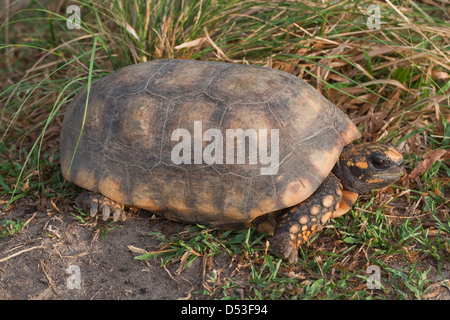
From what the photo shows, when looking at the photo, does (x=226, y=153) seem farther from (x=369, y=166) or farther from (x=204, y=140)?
(x=369, y=166)

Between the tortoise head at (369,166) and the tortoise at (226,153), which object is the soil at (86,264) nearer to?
the tortoise at (226,153)

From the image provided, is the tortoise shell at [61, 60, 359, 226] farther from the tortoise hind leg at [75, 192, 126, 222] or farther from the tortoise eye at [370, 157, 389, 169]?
the tortoise eye at [370, 157, 389, 169]

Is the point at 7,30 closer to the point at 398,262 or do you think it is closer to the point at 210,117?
the point at 210,117

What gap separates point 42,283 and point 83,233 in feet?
1.54

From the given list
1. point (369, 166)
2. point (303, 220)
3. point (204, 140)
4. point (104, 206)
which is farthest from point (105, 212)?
point (369, 166)

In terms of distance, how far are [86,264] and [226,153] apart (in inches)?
46.4

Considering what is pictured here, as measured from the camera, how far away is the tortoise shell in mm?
2766

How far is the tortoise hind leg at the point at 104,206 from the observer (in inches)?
121

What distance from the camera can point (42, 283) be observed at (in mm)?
2680

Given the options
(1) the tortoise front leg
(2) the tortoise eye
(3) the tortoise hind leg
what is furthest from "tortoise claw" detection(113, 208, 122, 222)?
(2) the tortoise eye

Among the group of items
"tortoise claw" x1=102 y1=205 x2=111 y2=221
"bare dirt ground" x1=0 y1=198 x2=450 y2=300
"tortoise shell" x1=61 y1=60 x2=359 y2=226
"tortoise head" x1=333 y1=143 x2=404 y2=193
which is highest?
"tortoise shell" x1=61 y1=60 x2=359 y2=226

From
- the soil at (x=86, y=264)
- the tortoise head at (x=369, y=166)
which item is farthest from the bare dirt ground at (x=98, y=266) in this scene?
the tortoise head at (x=369, y=166)

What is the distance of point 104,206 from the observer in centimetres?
307

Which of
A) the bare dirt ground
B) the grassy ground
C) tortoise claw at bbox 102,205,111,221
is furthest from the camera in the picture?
tortoise claw at bbox 102,205,111,221
